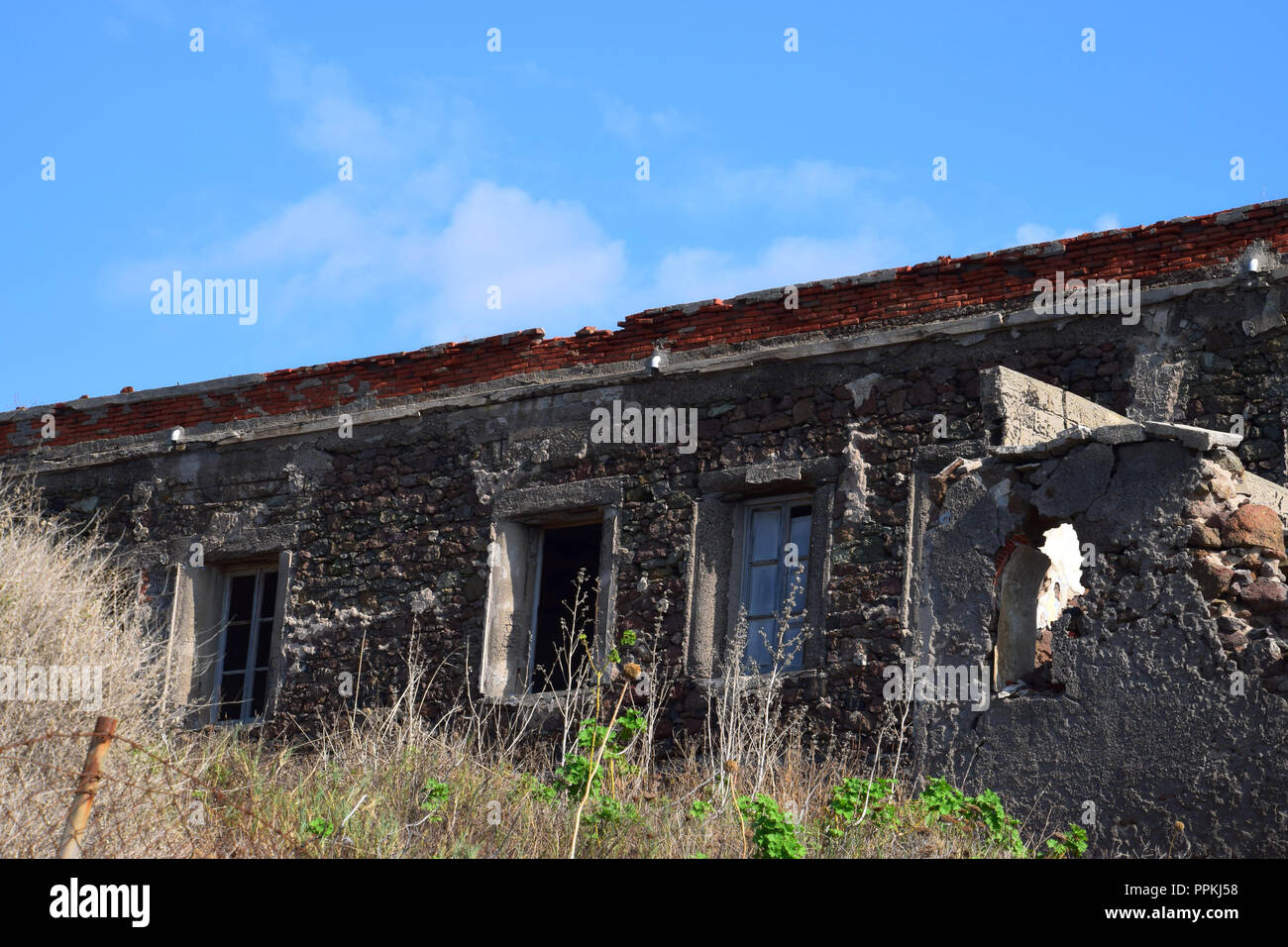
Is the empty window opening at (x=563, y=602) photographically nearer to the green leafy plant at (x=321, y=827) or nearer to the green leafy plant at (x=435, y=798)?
the green leafy plant at (x=435, y=798)

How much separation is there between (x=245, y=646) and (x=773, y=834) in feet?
24.6

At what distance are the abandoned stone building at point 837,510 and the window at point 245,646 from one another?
29 mm

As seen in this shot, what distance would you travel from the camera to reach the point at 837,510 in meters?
10.1

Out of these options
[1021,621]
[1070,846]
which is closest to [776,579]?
[1021,621]

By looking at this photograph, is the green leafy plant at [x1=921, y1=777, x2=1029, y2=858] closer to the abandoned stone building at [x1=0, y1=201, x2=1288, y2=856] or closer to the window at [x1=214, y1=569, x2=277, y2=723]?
the abandoned stone building at [x1=0, y1=201, x2=1288, y2=856]

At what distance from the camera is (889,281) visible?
10.6 m

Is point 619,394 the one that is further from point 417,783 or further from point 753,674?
point 417,783

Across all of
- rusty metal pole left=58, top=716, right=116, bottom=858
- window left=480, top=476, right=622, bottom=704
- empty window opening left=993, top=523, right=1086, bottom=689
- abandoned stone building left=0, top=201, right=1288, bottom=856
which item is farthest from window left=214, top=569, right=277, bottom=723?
rusty metal pole left=58, top=716, right=116, bottom=858

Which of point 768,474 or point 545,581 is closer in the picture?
point 768,474

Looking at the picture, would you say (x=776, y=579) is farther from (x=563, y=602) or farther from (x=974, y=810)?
(x=974, y=810)

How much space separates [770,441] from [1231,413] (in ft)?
10.0

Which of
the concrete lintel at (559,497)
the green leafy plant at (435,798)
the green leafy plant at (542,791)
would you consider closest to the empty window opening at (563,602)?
the concrete lintel at (559,497)

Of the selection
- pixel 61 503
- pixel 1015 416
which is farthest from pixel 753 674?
pixel 61 503

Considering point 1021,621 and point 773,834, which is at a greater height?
point 1021,621
